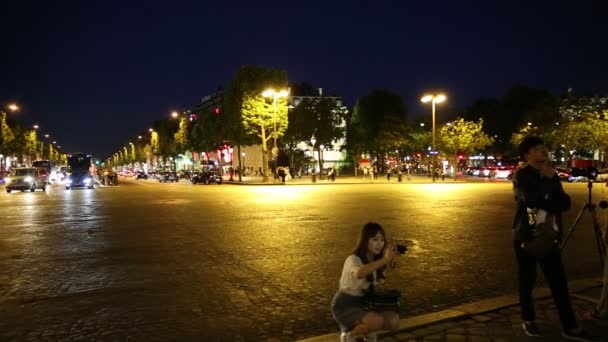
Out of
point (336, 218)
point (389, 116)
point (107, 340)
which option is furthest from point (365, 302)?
point (389, 116)

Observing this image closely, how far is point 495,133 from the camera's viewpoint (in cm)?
8938

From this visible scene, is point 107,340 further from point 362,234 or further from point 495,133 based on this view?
point 495,133

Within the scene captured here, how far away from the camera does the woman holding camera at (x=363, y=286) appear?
4.61 m

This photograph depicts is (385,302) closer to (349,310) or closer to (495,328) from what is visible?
(349,310)

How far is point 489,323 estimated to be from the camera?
235 inches

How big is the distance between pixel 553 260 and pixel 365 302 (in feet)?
6.65

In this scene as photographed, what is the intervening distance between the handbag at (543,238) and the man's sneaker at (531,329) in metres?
0.79

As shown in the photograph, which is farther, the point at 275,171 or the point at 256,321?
the point at 275,171

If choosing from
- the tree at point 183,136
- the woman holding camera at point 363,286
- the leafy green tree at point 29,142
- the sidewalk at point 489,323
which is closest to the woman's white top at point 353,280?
the woman holding camera at point 363,286

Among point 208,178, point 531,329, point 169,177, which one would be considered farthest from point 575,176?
point 169,177

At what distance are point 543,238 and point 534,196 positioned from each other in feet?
1.28

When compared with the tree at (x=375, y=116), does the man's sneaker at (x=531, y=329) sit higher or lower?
lower

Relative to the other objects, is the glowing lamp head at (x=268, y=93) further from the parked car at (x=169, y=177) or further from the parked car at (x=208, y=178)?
the parked car at (x=169, y=177)

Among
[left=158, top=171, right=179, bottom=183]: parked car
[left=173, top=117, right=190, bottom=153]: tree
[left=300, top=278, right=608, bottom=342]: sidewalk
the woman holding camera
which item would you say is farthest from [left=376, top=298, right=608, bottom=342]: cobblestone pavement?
[left=173, top=117, right=190, bottom=153]: tree
